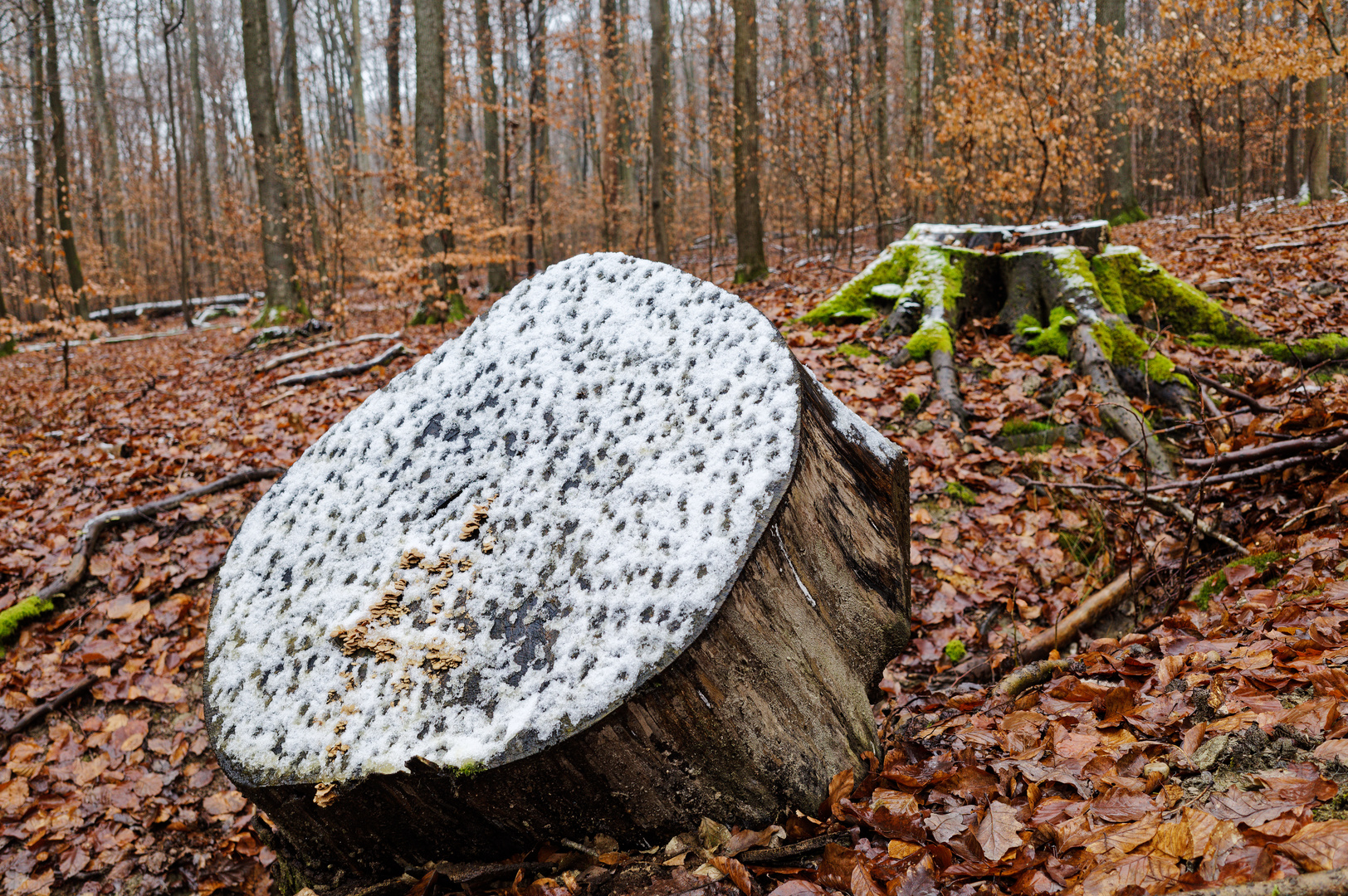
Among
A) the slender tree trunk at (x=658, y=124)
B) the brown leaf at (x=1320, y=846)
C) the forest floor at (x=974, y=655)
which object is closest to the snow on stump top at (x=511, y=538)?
the forest floor at (x=974, y=655)

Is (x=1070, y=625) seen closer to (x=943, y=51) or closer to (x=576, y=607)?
(x=576, y=607)

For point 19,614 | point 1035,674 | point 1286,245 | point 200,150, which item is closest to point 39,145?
point 200,150

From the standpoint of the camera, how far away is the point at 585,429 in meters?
2.23

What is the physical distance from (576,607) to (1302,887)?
1.45 metres

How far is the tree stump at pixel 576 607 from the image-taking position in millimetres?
1699

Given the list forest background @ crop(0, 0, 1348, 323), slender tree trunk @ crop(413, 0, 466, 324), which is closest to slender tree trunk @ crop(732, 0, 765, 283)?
forest background @ crop(0, 0, 1348, 323)

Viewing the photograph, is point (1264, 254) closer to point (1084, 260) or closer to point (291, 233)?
point (1084, 260)

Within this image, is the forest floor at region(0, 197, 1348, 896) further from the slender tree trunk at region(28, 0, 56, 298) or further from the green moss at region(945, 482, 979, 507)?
the slender tree trunk at region(28, 0, 56, 298)

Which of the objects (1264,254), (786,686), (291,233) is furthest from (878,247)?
(786,686)

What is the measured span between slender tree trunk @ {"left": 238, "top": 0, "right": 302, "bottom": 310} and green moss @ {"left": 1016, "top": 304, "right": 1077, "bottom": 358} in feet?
36.4

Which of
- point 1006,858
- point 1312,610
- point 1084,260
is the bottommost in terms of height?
point 1006,858

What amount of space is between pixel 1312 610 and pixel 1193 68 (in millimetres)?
11052

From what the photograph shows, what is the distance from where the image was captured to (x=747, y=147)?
964 cm

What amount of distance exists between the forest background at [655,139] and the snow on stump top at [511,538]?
7.24 m
